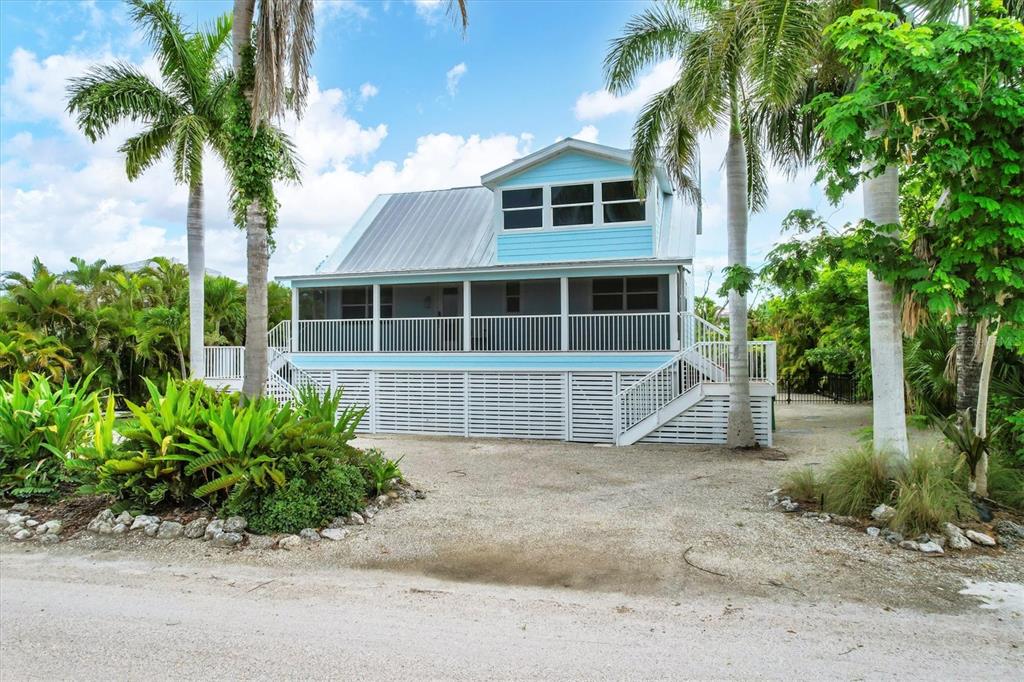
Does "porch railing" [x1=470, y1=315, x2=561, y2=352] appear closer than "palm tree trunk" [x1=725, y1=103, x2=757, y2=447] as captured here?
No

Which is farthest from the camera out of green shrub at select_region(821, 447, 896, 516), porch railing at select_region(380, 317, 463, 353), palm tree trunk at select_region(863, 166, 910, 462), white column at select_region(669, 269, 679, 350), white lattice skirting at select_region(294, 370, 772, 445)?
porch railing at select_region(380, 317, 463, 353)

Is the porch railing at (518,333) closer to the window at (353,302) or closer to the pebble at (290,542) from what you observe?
A: the window at (353,302)

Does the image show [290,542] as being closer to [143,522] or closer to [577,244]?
[143,522]

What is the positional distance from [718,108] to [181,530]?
10.2m

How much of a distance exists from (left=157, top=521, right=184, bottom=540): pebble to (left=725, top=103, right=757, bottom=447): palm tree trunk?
32.4 ft

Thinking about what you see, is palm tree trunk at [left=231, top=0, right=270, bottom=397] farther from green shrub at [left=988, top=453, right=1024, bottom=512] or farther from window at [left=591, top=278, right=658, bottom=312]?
window at [left=591, top=278, right=658, bottom=312]

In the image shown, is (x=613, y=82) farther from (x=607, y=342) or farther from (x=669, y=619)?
(x=669, y=619)

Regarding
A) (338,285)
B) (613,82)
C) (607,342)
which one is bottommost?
(607,342)

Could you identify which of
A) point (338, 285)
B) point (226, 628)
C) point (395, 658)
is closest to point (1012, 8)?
point (395, 658)

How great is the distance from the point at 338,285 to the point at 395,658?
51.0 feet

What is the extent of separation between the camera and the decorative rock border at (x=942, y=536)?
6.19 meters

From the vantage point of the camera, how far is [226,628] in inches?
181

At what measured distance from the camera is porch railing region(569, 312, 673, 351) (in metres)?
16.2

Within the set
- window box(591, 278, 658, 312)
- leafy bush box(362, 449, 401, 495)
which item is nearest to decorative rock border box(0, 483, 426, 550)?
leafy bush box(362, 449, 401, 495)
